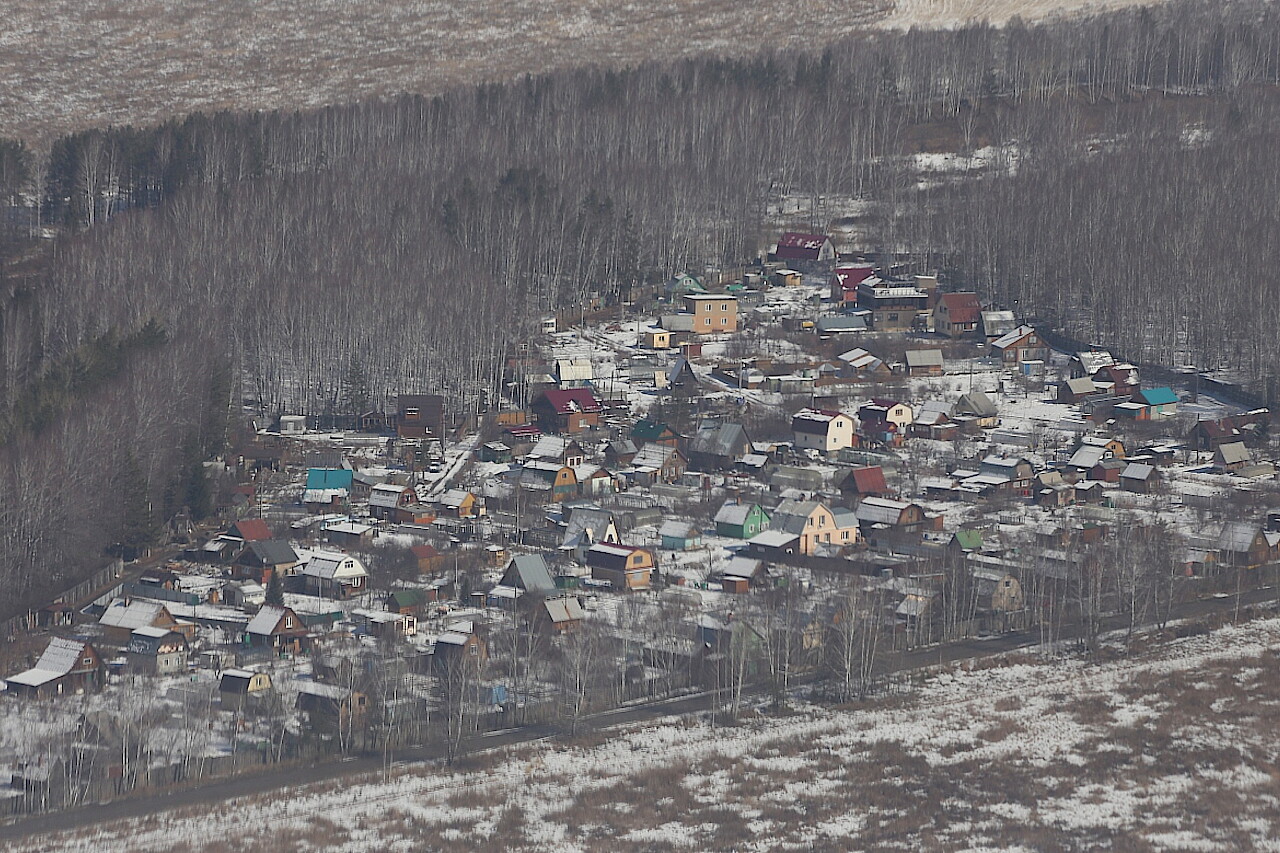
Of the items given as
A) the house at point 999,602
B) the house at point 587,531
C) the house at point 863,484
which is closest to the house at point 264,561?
the house at point 587,531

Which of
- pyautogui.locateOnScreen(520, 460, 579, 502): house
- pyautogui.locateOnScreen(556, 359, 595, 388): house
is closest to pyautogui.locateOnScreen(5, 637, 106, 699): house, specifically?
pyautogui.locateOnScreen(520, 460, 579, 502): house

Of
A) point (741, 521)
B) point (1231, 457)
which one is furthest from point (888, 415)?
point (741, 521)

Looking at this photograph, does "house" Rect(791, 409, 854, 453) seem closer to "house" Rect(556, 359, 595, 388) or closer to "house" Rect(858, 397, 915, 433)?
"house" Rect(858, 397, 915, 433)

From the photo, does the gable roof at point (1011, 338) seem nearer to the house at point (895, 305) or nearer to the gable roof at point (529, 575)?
the house at point (895, 305)

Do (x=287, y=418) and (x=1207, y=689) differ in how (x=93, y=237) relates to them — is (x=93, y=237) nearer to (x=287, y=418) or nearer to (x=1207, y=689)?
(x=287, y=418)

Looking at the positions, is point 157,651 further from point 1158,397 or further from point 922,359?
point 1158,397
